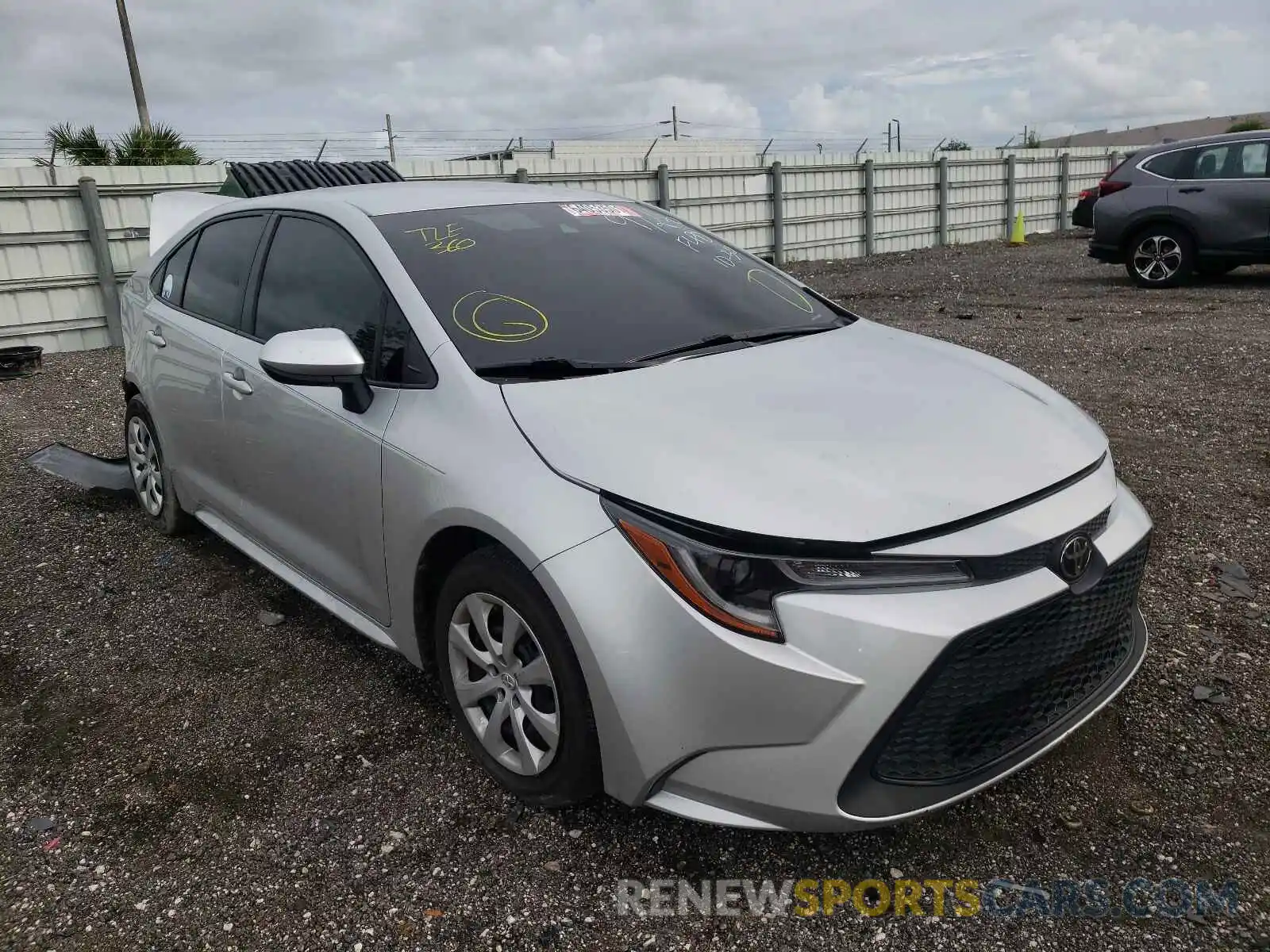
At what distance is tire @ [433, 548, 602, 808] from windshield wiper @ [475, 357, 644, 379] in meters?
0.49

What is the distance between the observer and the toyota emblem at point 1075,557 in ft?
6.75

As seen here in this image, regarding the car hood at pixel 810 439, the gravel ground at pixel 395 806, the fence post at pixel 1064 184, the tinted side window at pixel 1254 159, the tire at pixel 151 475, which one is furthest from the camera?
the fence post at pixel 1064 184

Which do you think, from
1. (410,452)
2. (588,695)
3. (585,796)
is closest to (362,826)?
(585,796)

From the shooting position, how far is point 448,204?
3.25m

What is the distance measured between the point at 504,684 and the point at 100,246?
10551mm

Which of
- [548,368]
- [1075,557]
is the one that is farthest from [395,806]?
[1075,557]

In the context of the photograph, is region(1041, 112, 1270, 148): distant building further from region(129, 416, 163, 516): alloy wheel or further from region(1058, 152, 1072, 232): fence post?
region(129, 416, 163, 516): alloy wheel

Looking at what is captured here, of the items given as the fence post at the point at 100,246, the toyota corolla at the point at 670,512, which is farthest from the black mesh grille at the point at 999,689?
the fence post at the point at 100,246

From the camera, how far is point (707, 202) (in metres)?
16.2

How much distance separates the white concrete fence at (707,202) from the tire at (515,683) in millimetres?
3512

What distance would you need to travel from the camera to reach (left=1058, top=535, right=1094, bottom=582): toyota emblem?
206 centimetres

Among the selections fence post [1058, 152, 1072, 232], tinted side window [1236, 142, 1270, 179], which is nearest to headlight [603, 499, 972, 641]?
tinted side window [1236, 142, 1270, 179]

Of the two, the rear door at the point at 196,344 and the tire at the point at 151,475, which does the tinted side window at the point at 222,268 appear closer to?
the rear door at the point at 196,344

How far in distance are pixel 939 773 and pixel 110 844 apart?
207 centimetres
